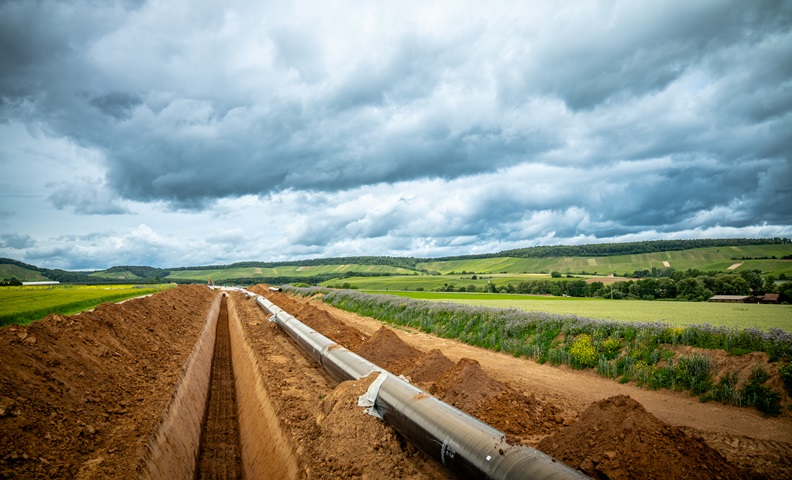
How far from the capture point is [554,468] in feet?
12.8

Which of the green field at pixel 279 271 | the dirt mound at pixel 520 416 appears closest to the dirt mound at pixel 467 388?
the dirt mound at pixel 520 416

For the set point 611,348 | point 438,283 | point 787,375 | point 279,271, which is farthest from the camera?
point 279,271

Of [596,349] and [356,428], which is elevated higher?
[356,428]

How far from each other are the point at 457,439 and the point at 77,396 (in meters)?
7.67

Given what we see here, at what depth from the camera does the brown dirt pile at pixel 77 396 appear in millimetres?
5367

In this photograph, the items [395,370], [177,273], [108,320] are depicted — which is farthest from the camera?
[177,273]

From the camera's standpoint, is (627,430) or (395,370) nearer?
(627,430)

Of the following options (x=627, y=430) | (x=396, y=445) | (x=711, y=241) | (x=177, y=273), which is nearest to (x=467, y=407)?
(x=396, y=445)

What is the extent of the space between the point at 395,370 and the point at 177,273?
8504 inches

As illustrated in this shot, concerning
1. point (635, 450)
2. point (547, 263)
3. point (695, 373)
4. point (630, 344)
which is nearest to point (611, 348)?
point (630, 344)

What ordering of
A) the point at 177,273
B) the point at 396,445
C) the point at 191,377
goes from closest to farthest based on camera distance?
the point at 396,445
the point at 191,377
the point at 177,273

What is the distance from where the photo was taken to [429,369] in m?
10.8

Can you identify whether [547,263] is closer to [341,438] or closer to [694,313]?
[694,313]

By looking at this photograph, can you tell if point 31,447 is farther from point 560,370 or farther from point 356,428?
point 560,370
